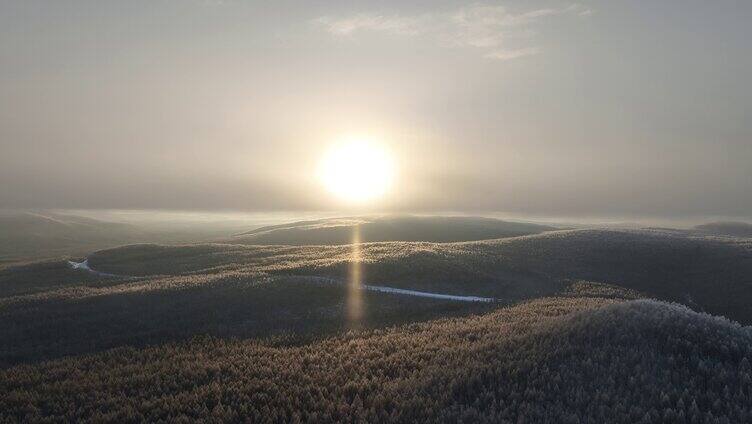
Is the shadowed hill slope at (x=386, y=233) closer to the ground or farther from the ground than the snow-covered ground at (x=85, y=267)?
farther from the ground

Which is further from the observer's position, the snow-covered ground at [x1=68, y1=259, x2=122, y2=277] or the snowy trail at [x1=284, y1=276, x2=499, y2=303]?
the snow-covered ground at [x1=68, y1=259, x2=122, y2=277]

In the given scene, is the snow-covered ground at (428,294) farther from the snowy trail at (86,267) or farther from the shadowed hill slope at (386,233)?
the shadowed hill slope at (386,233)

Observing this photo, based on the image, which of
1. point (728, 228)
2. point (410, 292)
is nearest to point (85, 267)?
point (410, 292)

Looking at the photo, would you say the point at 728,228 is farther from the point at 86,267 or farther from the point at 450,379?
the point at 86,267

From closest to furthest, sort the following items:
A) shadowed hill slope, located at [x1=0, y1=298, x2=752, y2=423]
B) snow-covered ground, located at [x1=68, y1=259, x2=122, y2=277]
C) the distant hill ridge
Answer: shadowed hill slope, located at [x1=0, y1=298, x2=752, y2=423] < snow-covered ground, located at [x1=68, y1=259, x2=122, y2=277] < the distant hill ridge

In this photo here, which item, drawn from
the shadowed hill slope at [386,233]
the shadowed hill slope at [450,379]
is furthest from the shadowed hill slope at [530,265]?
the shadowed hill slope at [386,233]

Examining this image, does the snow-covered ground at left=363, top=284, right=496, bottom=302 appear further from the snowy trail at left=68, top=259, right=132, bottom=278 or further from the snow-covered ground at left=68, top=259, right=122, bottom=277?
the snow-covered ground at left=68, top=259, right=122, bottom=277

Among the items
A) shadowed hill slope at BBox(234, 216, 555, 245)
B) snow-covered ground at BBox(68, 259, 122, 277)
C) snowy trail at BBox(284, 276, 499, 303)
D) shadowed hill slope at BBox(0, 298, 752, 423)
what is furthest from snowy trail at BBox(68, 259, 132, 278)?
shadowed hill slope at BBox(234, 216, 555, 245)

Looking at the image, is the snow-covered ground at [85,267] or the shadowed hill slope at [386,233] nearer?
the snow-covered ground at [85,267]

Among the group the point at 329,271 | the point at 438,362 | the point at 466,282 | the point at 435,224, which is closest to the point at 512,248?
the point at 466,282
